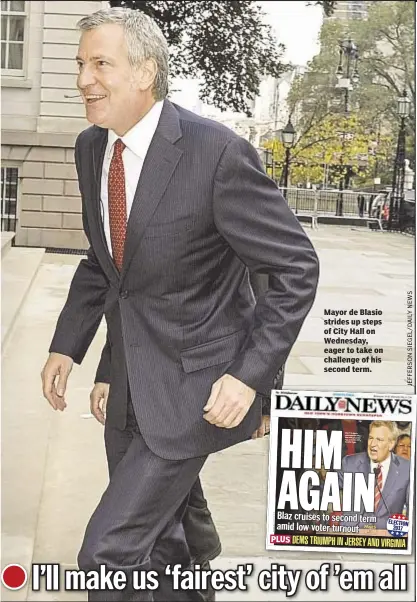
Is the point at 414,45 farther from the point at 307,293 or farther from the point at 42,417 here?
the point at 42,417

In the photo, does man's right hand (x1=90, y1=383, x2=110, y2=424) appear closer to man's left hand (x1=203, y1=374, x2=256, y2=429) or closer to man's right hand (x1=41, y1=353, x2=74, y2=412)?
man's right hand (x1=41, y1=353, x2=74, y2=412)

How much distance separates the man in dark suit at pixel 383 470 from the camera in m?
→ 2.16

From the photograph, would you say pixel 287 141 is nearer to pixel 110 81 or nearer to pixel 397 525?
pixel 110 81

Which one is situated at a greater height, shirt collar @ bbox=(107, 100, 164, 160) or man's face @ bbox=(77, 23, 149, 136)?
man's face @ bbox=(77, 23, 149, 136)

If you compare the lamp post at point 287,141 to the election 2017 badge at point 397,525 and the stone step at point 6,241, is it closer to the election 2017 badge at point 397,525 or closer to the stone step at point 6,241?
the stone step at point 6,241

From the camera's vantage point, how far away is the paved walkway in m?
2.28

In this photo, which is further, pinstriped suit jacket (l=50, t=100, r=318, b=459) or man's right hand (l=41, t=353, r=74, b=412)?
man's right hand (l=41, t=353, r=74, b=412)

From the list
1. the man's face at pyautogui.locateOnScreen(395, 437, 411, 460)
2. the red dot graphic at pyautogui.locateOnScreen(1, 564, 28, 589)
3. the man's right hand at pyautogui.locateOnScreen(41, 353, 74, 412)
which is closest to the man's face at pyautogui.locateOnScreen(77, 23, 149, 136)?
the man's right hand at pyautogui.locateOnScreen(41, 353, 74, 412)

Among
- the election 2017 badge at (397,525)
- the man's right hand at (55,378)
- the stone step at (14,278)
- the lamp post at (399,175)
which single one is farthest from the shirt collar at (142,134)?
the election 2017 badge at (397,525)

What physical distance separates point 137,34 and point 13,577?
1129mm

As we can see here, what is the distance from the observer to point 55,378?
6.20 ft

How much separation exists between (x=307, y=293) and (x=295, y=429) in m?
0.56

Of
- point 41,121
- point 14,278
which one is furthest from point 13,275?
point 41,121

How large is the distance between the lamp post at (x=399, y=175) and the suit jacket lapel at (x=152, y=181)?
0.73 meters
